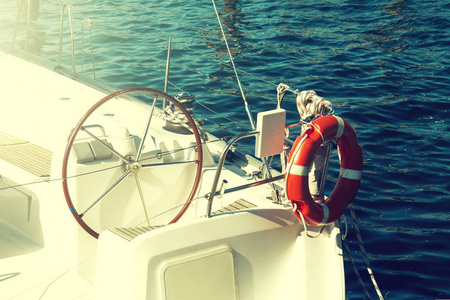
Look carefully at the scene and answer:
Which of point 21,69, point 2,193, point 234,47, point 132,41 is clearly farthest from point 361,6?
point 2,193

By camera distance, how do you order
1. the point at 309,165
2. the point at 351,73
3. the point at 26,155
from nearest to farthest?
1. the point at 309,165
2. the point at 26,155
3. the point at 351,73

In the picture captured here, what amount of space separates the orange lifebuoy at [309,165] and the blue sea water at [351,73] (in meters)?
0.98

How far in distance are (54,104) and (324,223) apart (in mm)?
2411

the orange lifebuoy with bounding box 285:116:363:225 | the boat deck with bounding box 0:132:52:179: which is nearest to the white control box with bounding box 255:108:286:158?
the orange lifebuoy with bounding box 285:116:363:225

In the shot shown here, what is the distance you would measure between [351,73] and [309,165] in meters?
6.08

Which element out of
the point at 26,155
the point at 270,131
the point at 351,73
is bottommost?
the point at 270,131

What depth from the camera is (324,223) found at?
9.37 ft

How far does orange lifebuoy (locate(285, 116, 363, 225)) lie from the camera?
275 cm

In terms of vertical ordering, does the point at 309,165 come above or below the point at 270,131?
below

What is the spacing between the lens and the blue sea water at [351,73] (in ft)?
16.0

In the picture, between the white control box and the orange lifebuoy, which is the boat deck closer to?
the white control box

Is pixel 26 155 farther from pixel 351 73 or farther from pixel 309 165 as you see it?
pixel 351 73

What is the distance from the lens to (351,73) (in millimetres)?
8516

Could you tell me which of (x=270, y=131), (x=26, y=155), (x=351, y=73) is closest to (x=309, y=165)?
(x=270, y=131)
